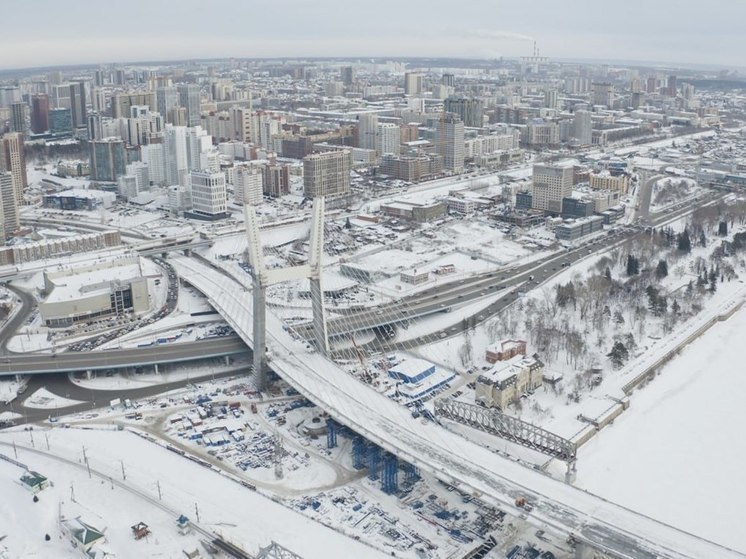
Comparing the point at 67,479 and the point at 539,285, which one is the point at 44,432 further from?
the point at 539,285

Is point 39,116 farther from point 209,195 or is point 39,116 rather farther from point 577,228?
point 577,228

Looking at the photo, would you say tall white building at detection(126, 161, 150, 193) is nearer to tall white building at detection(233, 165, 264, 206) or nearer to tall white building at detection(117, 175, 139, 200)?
tall white building at detection(117, 175, 139, 200)

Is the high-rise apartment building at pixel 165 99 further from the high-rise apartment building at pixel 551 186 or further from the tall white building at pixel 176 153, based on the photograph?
the high-rise apartment building at pixel 551 186

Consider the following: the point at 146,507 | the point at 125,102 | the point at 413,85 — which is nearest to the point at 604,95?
the point at 413,85

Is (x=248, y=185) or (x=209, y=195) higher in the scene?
(x=248, y=185)

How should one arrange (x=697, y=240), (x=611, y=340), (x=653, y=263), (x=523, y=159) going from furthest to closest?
(x=523, y=159)
(x=697, y=240)
(x=653, y=263)
(x=611, y=340)

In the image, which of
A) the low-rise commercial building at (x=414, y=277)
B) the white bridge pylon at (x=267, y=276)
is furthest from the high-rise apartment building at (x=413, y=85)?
the white bridge pylon at (x=267, y=276)

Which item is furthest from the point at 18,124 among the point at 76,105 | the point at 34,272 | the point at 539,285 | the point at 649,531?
the point at 649,531
